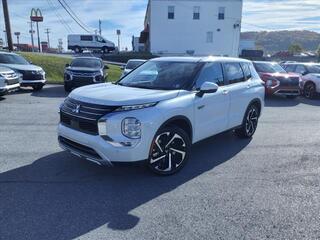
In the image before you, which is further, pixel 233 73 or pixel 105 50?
pixel 105 50

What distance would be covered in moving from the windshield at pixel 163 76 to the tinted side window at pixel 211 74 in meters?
0.15

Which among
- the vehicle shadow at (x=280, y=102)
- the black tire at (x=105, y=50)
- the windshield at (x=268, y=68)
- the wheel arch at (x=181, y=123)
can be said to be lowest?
the vehicle shadow at (x=280, y=102)

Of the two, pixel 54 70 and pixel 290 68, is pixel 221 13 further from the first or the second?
pixel 54 70

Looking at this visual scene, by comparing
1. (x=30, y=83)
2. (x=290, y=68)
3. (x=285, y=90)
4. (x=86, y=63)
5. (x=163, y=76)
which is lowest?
(x=285, y=90)

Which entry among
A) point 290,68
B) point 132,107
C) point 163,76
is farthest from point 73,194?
point 290,68

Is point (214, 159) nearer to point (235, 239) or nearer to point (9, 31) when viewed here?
point (235, 239)

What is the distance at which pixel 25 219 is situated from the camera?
3.61m

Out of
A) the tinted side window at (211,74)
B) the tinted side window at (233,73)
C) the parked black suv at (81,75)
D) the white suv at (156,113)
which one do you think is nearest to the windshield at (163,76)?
the white suv at (156,113)

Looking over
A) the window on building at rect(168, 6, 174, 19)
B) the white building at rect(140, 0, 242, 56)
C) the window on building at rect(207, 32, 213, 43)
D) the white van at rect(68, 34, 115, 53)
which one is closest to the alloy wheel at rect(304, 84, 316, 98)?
the white building at rect(140, 0, 242, 56)

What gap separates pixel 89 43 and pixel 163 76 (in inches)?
1682

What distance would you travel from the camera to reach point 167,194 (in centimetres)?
435

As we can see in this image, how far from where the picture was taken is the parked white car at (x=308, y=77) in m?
15.1

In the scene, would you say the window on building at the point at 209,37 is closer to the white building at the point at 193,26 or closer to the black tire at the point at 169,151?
the white building at the point at 193,26

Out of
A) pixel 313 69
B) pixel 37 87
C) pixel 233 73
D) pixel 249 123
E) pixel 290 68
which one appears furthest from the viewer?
pixel 290 68
